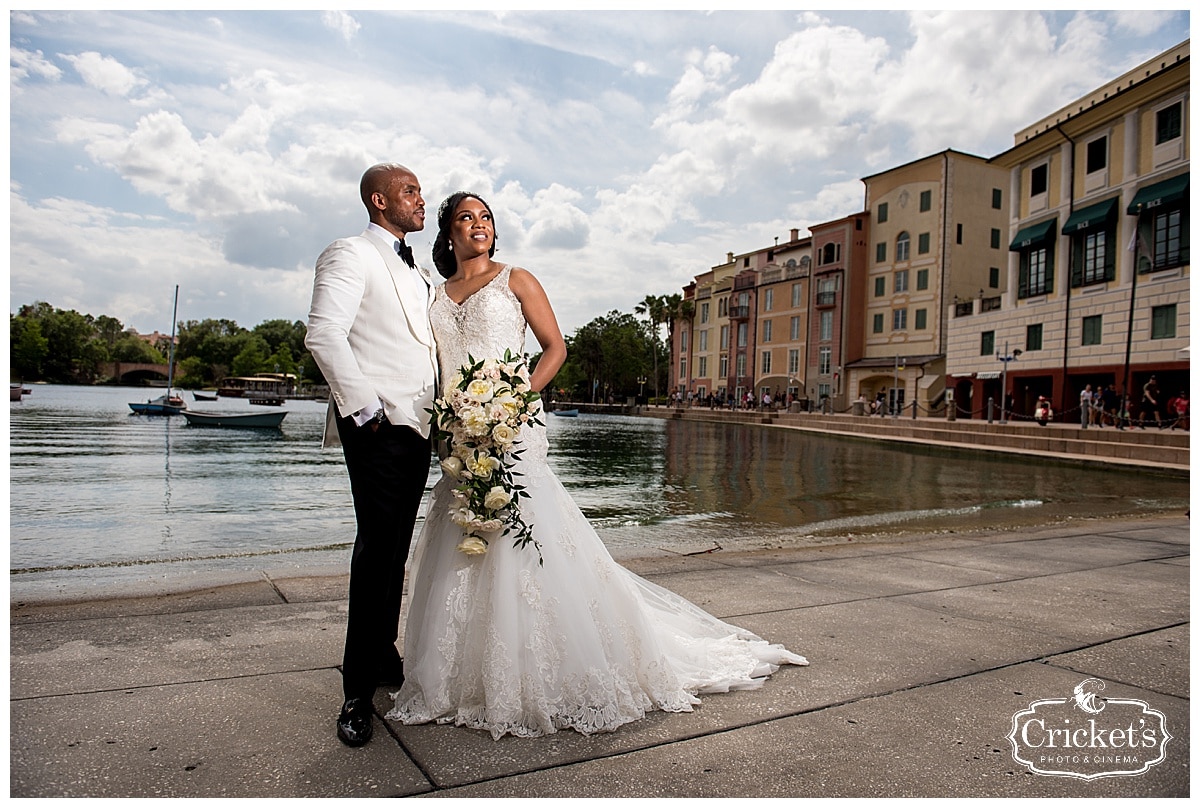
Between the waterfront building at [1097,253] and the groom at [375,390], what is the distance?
31621mm

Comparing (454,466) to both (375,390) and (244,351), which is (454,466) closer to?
(375,390)

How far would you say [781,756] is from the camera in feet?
8.39

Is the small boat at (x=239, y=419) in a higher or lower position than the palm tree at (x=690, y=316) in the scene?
lower

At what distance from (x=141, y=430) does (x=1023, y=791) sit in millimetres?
38384

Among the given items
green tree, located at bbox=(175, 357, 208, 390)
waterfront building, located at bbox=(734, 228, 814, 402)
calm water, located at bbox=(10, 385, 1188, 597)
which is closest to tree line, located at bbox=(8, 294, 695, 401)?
green tree, located at bbox=(175, 357, 208, 390)

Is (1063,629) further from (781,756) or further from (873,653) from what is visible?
(781,756)

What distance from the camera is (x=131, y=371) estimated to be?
130875 mm

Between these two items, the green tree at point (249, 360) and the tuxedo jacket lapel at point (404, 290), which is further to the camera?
the green tree at point (249, 360)

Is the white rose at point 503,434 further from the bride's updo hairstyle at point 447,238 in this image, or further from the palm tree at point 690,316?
the palm tree at point 690,316

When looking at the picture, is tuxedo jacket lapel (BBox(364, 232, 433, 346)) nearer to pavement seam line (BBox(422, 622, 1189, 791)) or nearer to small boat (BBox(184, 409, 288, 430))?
pavement seam line (BBox(422, 622, 1189, 791))

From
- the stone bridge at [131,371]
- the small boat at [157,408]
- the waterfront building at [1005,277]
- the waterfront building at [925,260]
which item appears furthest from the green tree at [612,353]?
the stone bridge at [131,371]

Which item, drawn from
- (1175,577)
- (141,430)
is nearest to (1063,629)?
(1175,577)

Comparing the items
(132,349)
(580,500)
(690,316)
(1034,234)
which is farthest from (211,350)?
(580,500)

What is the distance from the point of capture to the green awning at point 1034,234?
33500 mm
